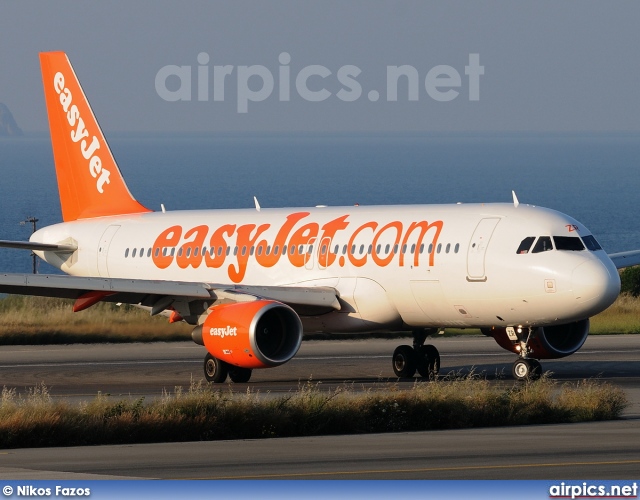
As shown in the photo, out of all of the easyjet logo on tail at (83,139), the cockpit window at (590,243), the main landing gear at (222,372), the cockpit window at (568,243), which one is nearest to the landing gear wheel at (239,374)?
the main landing gear at (222,372)

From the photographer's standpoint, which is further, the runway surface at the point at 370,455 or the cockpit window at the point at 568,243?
the cockpit window at the point at 568,243

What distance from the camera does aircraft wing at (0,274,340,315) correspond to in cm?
3197

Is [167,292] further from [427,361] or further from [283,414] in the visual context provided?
[283,414]

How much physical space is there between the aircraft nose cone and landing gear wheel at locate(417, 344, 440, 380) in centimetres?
530

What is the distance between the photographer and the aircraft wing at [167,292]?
3197 cm

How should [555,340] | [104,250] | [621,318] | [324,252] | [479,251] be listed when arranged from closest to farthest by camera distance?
[479,251]
[555,340]
[324,252]
[104,250]
[621,318]

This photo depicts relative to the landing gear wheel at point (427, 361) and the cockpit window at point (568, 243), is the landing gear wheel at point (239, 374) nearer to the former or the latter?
the landing gear wheel at point (427, 361)

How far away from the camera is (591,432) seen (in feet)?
69.1

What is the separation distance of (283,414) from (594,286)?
1002 centimetres

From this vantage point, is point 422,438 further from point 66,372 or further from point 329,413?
point 66,372

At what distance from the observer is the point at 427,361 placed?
34281mm

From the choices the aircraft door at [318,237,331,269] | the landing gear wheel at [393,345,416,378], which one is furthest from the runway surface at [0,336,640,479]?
the aircraft door at [318,237,331,269]

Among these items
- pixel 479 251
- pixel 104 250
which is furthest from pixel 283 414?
pixel 104 250

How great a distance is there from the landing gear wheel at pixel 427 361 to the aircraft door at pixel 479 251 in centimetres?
368
